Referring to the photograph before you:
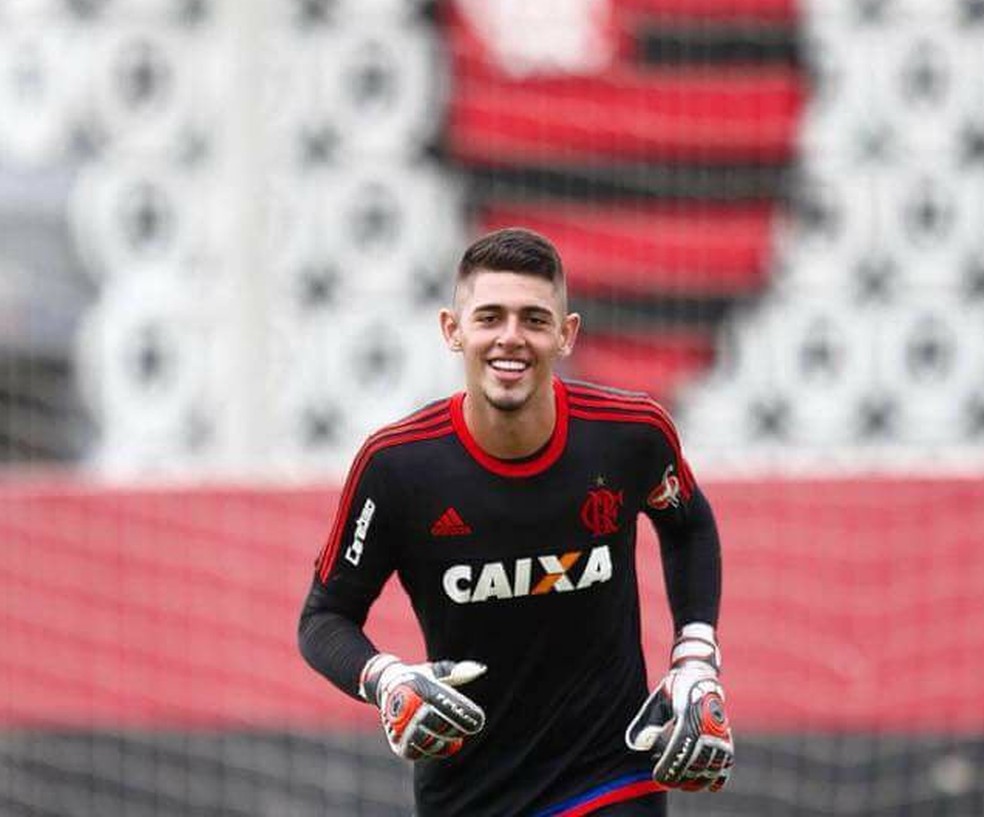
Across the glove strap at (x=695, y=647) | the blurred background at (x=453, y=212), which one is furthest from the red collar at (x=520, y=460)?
the blurred background at (x=453, y=212)

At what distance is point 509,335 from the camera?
404 cm

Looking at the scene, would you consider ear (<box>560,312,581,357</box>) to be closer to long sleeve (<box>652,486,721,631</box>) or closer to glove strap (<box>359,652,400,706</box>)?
long sleeve (<box>652,486,721,631</box>)

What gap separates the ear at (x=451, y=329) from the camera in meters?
4.17

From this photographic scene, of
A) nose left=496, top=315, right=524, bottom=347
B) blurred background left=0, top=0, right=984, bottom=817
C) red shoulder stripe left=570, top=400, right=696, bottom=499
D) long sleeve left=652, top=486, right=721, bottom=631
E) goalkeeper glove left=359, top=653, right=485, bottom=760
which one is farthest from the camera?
blurred background left=0, top=0, right=984, bottom=817

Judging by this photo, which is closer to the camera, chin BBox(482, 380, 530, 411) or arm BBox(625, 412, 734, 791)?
chin BBox(482, 380, 530, 411)

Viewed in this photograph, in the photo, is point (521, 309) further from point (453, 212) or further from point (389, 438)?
point (453, 212)

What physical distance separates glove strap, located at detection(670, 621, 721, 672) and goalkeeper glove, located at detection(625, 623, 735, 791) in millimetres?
37

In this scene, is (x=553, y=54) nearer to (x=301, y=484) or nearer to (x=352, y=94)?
(x=352, y=94)

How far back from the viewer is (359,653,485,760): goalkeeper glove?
3.94 m

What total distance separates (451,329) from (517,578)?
459mm

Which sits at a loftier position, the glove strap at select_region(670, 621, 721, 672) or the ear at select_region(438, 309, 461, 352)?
the ear at select_region(438, 309, 461, 352)

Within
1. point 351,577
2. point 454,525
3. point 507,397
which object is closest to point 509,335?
point 507,397

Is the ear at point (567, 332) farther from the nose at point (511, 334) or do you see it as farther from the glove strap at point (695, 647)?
the glove strap at point (695, 647)

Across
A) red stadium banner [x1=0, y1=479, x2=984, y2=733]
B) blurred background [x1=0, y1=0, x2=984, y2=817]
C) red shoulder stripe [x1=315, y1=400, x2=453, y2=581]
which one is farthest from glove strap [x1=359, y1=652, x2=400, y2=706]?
blurred background [x1=0, y1=0, x2=984, y2=817]
